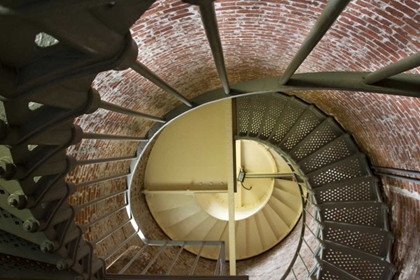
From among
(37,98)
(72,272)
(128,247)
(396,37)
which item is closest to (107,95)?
(72,272)

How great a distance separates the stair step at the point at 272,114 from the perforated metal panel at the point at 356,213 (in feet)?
4.17

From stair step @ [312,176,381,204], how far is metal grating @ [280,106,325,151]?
72 cm

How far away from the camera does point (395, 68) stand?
1.46m

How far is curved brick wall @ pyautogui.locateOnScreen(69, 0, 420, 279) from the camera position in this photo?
217cm

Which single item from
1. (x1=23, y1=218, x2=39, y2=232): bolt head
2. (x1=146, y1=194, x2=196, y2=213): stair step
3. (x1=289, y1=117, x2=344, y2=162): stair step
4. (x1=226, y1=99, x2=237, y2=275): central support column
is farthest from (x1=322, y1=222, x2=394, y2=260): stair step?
(x1=23, y1=218, x2=39, y2=232): bolt head

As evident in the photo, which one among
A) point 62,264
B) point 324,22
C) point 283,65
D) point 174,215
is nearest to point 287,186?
point 174,215

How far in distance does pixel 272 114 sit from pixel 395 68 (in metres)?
3.35

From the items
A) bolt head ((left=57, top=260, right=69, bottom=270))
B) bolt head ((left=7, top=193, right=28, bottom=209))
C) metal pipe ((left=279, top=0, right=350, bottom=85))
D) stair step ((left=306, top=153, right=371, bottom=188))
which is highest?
metal pipe ((left=279, top=0, right=350, bottom=85))

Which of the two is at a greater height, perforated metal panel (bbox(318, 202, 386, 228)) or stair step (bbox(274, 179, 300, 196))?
stair step (bbox(274, 179, 300, 196))

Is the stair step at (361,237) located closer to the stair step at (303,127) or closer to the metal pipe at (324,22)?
the stair step at (303,127)

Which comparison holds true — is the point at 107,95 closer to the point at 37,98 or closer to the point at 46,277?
the point at 46,277

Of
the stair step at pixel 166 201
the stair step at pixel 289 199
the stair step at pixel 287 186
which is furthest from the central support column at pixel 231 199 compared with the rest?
the stair step at pixel 287 186

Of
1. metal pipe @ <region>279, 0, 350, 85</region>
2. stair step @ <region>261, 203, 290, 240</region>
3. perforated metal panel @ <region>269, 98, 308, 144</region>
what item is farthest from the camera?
stair step @ <region>261, 203, 290, 240</region>

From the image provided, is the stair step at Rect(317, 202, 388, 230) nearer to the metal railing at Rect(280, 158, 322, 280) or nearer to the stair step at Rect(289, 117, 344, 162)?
the metal railing at Rect(280, 158, 322, 280)
